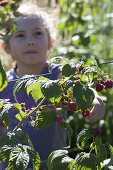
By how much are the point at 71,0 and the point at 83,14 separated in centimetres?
16

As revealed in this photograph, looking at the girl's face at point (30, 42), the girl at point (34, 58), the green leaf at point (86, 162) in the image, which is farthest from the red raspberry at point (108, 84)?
the girl's face at point (30, 42)

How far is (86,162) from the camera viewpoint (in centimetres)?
172

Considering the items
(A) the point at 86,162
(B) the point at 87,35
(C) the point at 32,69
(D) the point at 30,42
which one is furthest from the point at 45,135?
(B) the point at 87,35

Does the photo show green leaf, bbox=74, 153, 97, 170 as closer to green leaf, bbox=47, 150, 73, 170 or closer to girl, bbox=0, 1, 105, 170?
green leaf, bbox=47, 150, 73, 170

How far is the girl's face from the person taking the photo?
9.17ft

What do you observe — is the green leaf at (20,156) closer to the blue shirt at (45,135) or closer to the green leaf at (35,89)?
the green leaf at (35,89)

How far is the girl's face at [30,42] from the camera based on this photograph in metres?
2.79

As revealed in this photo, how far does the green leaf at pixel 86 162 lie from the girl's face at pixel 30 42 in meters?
1.12

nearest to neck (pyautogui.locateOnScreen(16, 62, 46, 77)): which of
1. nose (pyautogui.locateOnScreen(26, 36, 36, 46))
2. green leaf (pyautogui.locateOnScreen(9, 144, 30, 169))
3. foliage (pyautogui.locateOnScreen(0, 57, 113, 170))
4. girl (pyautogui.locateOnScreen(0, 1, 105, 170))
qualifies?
girl (pyautogui.locateOnScreen(0, 1, 105, 170))

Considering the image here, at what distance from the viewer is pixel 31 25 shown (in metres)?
2.83

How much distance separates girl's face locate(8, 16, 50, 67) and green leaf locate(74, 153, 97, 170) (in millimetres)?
1118

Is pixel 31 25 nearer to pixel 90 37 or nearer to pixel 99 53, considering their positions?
pixel 90 37

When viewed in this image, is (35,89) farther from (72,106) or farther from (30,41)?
(30,41)

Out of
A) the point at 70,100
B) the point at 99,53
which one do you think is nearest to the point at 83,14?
the point at 99,53
